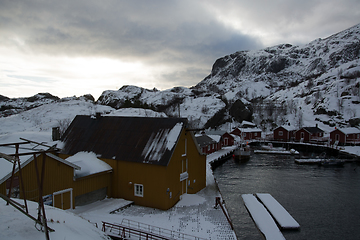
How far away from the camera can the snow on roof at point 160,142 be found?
635 inches

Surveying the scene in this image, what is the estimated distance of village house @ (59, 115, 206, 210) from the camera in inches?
620

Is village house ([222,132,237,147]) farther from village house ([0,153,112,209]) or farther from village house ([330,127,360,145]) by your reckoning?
village house ([0,153,112,209])

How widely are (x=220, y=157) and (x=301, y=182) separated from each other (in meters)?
15.6

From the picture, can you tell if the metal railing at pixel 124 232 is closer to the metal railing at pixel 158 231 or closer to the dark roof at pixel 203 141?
the metal railing at pixel 158 231

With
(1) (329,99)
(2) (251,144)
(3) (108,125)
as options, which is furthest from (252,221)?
(1) (329,99)

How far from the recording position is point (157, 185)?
15.6 metres

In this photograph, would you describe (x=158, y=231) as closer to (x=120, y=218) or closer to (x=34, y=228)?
(x=120, y=218)

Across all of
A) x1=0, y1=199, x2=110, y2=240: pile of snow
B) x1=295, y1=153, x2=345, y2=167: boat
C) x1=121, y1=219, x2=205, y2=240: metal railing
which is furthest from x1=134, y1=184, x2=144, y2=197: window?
x1=295, y1=153, x2=345, y2=167: boat

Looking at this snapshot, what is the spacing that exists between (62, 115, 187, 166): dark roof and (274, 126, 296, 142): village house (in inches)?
2292

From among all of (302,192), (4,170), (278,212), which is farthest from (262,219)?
(4,170)

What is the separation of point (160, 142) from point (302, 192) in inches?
752

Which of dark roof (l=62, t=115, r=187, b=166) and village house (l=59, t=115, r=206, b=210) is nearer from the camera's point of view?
village house (l=59, t=115, r=206, b=210)

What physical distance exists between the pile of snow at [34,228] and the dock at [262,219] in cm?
1239

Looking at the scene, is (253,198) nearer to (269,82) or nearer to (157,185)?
(157,185)
